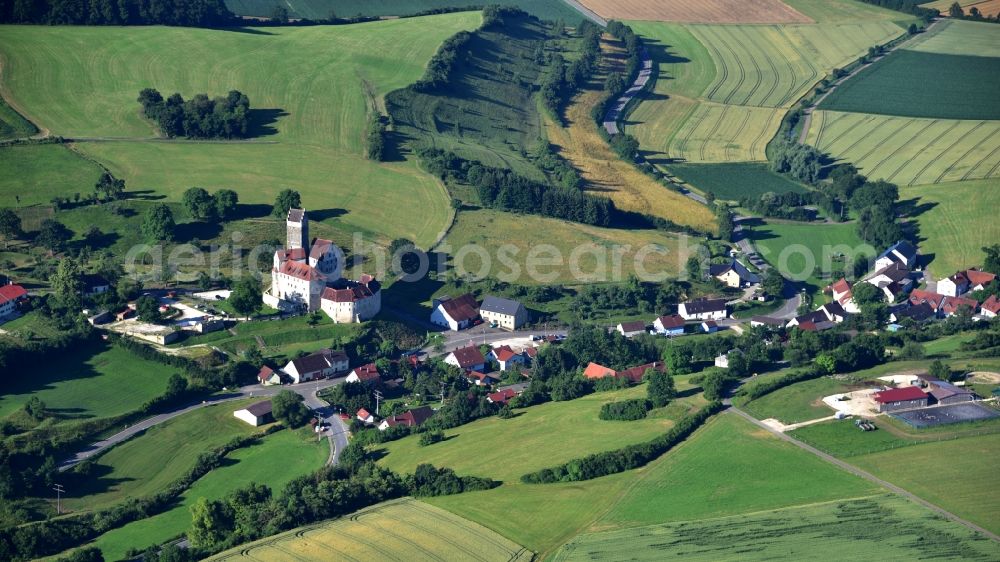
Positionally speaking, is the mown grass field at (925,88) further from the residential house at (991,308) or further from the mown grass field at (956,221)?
the residential house at (991,308)

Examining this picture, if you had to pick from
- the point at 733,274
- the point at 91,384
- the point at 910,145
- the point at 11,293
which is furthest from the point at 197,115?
the point at 910,145

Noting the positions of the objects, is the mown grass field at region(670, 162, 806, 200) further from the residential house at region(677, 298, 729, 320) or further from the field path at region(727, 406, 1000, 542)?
the field path at region(727, 406, 1000, 542)

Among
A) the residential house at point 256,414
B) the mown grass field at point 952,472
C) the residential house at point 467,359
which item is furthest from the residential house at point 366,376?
the mown grass field at point 952,472

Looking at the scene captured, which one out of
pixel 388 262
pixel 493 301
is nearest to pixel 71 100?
pixel 388 262

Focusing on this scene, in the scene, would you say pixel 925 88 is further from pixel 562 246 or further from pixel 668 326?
pixel 668 326

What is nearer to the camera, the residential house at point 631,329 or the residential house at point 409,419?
the residential house at point 409,419

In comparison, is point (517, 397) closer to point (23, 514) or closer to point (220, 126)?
point (23, 514)
